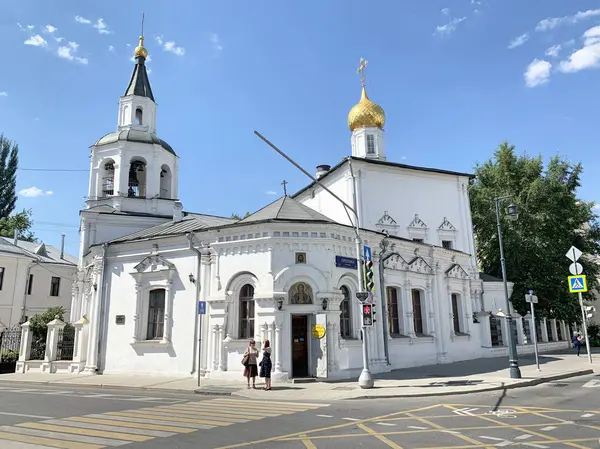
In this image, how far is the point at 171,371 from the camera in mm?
18281

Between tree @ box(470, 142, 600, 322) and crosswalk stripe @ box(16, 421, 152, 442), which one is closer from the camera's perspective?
crosswalk stripe @ box(16, 421, 152, 442)

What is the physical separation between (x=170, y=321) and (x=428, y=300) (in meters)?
12.5

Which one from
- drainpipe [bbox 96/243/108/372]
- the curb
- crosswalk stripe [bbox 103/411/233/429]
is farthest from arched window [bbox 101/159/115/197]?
the curb

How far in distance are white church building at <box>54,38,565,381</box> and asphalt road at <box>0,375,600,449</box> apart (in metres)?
4.23

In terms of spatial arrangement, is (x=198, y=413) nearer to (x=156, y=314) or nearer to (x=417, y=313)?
(x=156, y=314)

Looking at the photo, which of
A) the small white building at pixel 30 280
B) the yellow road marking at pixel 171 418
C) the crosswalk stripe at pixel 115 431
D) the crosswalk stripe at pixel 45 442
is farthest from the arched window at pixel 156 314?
the small white building at pixel 30 280

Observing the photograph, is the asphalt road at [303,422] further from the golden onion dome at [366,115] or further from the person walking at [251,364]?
the golden onion dome at [366,115]

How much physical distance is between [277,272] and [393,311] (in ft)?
A: 23.5

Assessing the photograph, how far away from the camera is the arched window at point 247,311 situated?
56.6ft

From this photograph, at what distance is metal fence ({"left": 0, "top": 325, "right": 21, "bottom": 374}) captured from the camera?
22.1 meters

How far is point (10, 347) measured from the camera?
77.7 ft

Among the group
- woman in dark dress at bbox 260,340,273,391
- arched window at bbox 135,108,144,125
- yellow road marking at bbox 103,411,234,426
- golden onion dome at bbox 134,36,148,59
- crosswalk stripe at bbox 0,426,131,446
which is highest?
golden onion dome at bbox 134,36,148,59

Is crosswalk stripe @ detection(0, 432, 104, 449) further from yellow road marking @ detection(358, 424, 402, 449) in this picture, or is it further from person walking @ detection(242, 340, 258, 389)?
person walking @ detection(242, 340, 258, 389)

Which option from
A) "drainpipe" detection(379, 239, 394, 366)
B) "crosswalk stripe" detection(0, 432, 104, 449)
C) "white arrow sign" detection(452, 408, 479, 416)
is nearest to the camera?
"crosswalk stripe" detection(0, 432, 104, 449)
